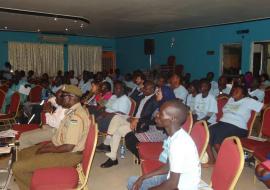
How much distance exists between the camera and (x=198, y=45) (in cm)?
1057

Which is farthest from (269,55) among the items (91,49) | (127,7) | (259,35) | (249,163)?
(91,49)

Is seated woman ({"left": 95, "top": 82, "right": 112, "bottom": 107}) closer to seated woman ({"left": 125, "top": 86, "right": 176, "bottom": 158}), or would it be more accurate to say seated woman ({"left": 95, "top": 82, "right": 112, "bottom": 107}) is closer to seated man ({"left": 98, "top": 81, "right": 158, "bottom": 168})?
seated man ({"left": 98, "top": 81, "right": 158, "bottom": 168})

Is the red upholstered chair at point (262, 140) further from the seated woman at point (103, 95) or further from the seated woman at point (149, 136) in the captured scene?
the seated woman at point (103, 95)

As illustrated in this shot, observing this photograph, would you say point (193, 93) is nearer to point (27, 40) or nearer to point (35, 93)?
point (35, 93)

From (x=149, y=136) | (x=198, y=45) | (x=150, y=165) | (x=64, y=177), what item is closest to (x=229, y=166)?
(x=150, y=165)

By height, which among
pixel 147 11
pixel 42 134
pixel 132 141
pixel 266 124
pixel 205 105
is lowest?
pixel 132 141

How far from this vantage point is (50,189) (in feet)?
7.53

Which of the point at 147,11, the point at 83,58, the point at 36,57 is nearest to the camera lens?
the point at 147,11

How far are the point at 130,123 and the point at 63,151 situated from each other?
1729mm

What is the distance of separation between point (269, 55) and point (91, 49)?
7805 millimetres

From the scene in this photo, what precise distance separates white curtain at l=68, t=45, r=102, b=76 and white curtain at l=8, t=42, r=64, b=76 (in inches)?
18.2

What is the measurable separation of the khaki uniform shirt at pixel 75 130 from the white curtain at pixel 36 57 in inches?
400

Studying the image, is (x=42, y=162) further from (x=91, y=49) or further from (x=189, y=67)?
(x=91, y=49)

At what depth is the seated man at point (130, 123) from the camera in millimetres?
4078
